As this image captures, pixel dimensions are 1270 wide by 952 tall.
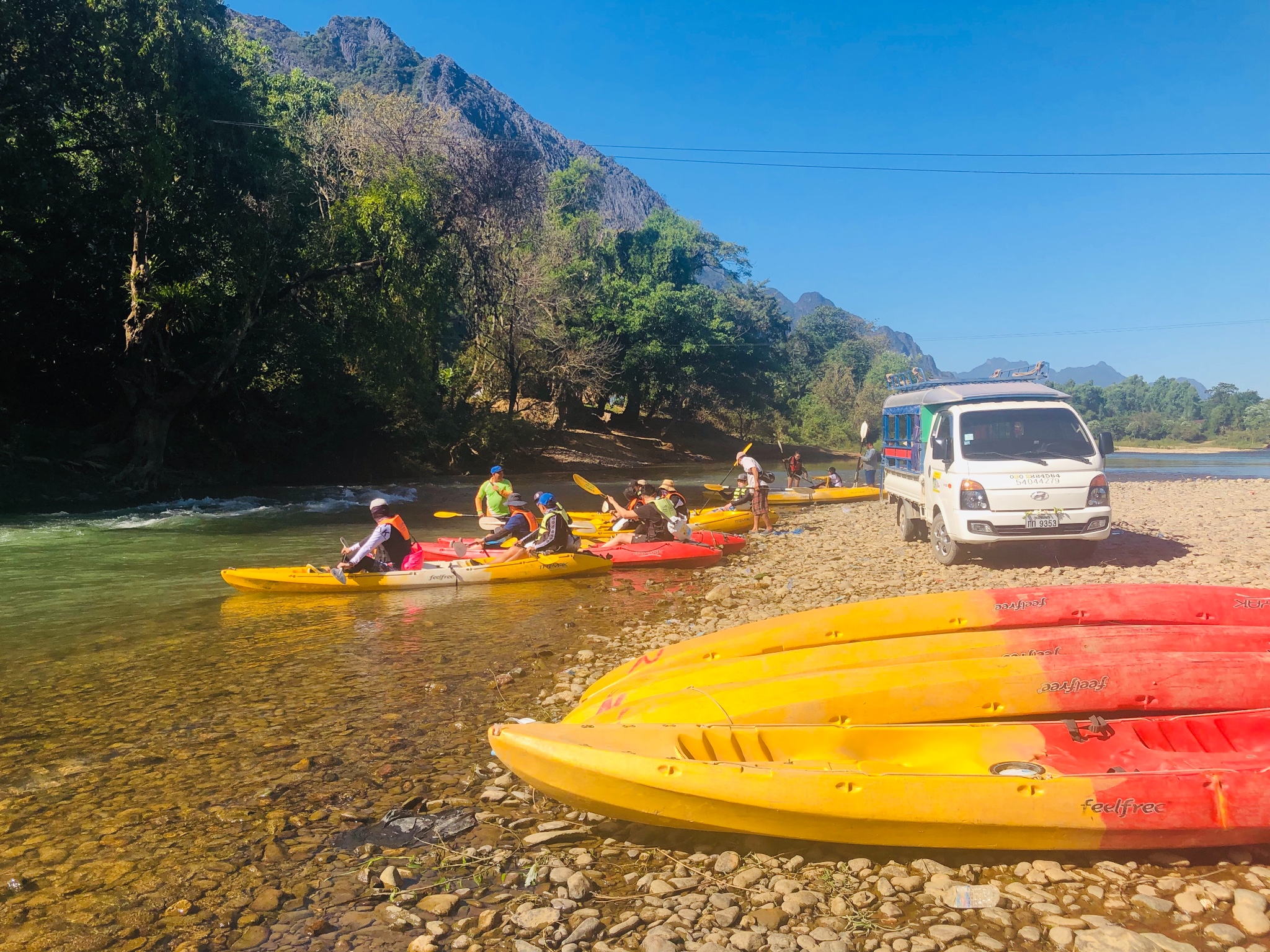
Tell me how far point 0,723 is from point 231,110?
20895 mm

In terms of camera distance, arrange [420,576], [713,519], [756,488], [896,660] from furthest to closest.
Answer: [713,519] < [756,488] < [420,576] < [896,660]

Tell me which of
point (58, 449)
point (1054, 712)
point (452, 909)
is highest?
point (58, 449)

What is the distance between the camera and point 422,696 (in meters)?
6.68

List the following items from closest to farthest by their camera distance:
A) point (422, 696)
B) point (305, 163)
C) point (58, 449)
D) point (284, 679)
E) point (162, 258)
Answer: point (422, 696), point (284, 679), point (162, 258), point (58, 449), point (305, 163)

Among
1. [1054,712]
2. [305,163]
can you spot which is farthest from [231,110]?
[1054,712]

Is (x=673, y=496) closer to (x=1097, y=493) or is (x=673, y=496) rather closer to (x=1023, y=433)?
(x=1023, y=433)

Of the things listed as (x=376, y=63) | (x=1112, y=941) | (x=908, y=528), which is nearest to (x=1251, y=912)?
(x=1112, y=941)

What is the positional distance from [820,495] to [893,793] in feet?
61.2

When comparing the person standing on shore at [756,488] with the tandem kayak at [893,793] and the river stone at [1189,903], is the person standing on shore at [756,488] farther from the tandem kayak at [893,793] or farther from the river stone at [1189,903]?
the river stone at [1189,903]

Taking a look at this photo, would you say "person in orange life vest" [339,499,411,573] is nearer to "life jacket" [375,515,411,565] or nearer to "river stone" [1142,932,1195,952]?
"life jacket" [375,515,411,565]

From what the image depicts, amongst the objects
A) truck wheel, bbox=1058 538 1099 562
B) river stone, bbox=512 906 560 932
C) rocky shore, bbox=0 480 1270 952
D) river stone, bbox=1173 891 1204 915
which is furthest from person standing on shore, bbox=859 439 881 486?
river stone, bbox=512 906 560 932

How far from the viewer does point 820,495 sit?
2191cm

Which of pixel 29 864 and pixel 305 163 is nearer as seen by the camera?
pixel 29 864

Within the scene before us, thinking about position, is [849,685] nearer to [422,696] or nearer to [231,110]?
[422,696]
